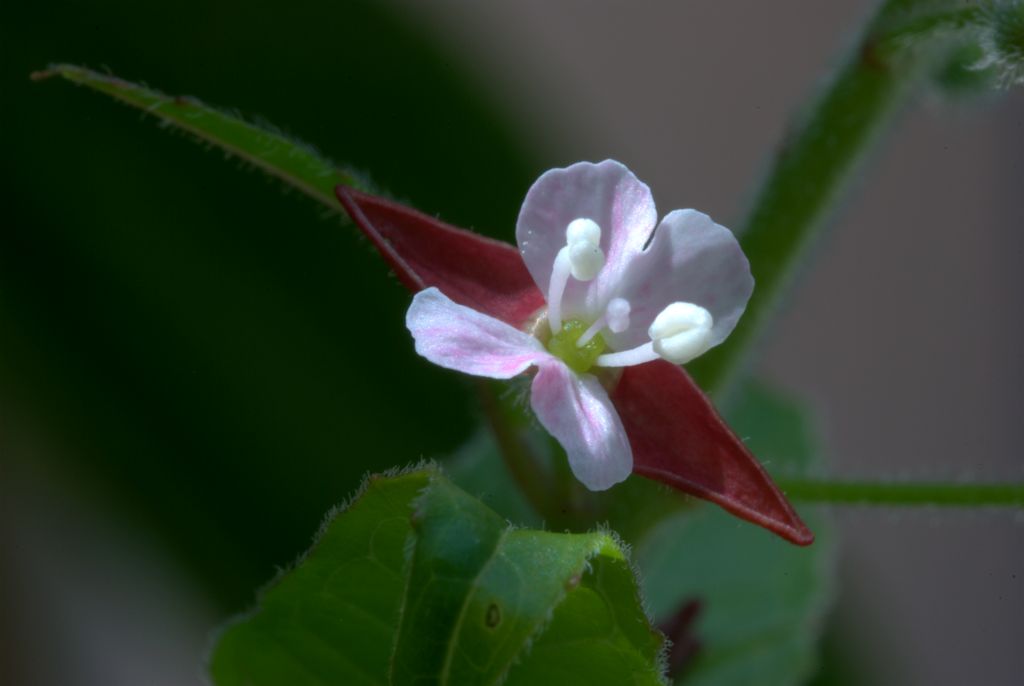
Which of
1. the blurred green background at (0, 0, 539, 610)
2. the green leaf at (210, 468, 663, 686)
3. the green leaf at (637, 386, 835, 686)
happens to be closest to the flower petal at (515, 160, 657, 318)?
the green leaf at (210, 468, 663, 686)

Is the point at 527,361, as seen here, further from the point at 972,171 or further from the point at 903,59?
the point at 972,171

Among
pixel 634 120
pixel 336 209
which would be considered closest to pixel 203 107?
pixel 336 209

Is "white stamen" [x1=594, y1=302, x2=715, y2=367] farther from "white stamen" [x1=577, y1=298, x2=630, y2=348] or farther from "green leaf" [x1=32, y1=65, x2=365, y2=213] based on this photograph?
"green leaf" [x1=32, y1=65, x2=365, y2=213]

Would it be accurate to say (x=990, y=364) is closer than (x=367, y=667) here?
No

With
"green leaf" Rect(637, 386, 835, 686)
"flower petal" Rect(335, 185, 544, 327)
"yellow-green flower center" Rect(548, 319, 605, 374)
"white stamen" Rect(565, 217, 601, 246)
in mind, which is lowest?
"green leaf" Rect(637, 386, 835, 686)

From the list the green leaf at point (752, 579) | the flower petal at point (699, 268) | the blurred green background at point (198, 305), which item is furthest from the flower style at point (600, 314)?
the blurred green background at point (198, 305)

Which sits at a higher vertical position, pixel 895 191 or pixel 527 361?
pixel 527 361

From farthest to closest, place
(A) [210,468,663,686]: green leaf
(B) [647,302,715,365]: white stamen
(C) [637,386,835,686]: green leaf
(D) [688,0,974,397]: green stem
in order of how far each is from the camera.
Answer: (C) [637,386,835,686]: green leaf, (D) [688,0,974,397]: green stem, (B) [647,302,715,365]: white stamen, (A) [210,468,663,686]: green leaf

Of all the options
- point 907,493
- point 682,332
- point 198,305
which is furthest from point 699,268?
point 198,305
